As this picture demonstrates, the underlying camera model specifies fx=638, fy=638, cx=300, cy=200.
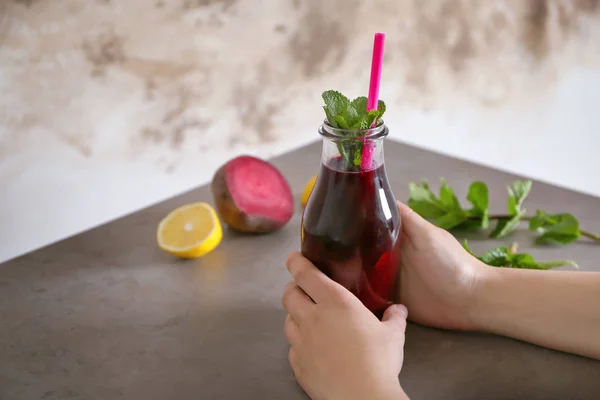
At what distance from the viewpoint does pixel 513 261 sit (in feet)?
2.88

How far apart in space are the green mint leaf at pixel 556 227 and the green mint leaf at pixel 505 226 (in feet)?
0.07

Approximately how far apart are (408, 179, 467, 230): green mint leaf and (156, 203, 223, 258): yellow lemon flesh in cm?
32

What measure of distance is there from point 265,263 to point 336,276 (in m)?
0.27

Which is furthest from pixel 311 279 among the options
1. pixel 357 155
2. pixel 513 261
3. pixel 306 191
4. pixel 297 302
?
pixel 306 191

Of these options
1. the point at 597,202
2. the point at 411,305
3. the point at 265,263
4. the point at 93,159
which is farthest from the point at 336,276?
the point at 93,159

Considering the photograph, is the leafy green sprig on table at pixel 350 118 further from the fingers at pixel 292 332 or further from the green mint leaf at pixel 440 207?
the green mint leaf at pixel 440 207

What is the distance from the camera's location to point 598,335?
74cm

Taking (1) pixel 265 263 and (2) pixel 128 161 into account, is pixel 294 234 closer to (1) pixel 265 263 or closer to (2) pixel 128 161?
(1) pixel 265 263

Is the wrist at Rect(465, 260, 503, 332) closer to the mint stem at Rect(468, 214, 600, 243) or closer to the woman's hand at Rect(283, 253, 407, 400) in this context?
the woman's hand at Rect(283, 253, 407, 400)

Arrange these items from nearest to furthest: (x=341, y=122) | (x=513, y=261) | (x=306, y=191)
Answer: (x=341, y=122) < (x=513, y=261) < (x=306, y=191)

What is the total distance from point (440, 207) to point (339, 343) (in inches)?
16.8

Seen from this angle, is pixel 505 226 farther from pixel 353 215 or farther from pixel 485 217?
pixel 353 215

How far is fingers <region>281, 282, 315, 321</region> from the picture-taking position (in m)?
0.72

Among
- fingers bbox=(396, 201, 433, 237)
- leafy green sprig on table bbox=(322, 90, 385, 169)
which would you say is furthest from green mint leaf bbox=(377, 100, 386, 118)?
fingers bbox=(396, 201, 433, 237)
